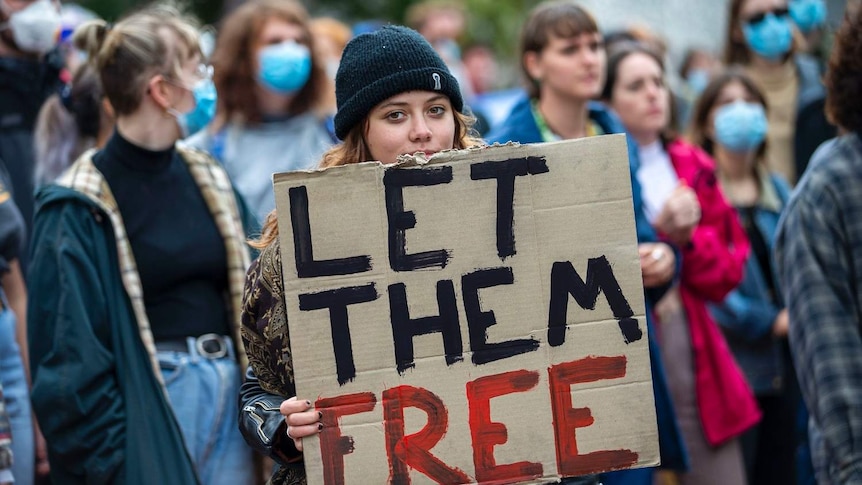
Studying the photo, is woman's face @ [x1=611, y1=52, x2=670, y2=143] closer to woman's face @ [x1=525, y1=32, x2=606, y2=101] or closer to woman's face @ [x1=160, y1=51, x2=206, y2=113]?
woman's face @ [x1=525, y1=32, x2=606, y2=101]

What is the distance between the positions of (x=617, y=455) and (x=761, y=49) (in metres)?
4.91

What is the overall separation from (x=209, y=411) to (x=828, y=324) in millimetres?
2088

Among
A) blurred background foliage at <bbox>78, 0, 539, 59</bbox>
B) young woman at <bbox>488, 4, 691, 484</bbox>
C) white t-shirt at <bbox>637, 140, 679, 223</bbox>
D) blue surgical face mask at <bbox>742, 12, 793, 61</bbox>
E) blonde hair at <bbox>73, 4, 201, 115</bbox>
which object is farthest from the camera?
blurred background foliage at <bbox>78, 0, 539, 59</bbox>

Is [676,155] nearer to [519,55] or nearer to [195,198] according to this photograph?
[519,55]

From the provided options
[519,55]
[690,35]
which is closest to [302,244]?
[519,55]

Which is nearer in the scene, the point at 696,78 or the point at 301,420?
the point at 301,420

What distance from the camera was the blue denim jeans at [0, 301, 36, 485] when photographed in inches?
169

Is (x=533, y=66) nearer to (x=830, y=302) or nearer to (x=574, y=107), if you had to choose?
(x=574, y=107)

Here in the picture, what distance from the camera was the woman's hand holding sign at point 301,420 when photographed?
2.70 meters

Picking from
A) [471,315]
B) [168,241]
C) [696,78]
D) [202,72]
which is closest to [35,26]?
[202,72]

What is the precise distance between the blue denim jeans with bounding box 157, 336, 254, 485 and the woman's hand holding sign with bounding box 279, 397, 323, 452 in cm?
133

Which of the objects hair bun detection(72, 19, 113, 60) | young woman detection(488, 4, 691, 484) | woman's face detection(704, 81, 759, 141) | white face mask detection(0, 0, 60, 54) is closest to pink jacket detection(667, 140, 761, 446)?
young woman detection(488, 4, 691, 484)

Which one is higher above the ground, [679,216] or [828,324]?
[679,216]

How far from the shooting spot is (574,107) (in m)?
5.05
